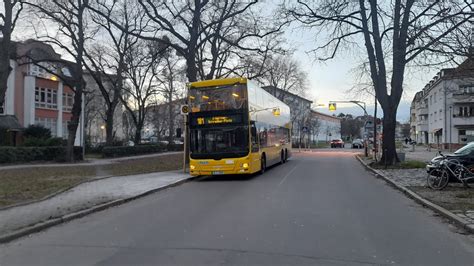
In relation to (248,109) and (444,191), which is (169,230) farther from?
(248,109)

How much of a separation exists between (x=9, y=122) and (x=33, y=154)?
45.9 ft

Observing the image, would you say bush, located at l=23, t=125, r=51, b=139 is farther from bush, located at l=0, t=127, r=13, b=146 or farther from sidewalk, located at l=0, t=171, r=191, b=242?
sidewalk, located at l=0, t=171, r=191, b=242

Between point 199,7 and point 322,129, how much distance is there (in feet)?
383

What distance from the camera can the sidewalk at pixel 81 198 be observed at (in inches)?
382

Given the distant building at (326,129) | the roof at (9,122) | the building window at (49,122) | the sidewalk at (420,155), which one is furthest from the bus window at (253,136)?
the distant building at (326,129)

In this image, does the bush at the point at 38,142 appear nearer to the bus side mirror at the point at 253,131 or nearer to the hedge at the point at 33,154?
the hedge at the point at 33,154

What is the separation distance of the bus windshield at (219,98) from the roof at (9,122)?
2766 centimetres

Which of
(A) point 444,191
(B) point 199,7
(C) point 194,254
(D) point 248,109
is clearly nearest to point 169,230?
(C) point 194,254

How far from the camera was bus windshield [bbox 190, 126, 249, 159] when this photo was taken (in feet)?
63.9

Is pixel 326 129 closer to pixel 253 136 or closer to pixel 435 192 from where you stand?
pixel 253 136

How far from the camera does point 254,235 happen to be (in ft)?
26.7

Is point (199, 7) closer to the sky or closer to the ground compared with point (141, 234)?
closer to the sky

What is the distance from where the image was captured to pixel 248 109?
19.7m

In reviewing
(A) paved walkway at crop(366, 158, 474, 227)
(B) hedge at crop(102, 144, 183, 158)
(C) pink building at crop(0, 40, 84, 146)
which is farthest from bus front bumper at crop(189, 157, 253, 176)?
(C) pink building at crop(0, 40, 84, 146)
